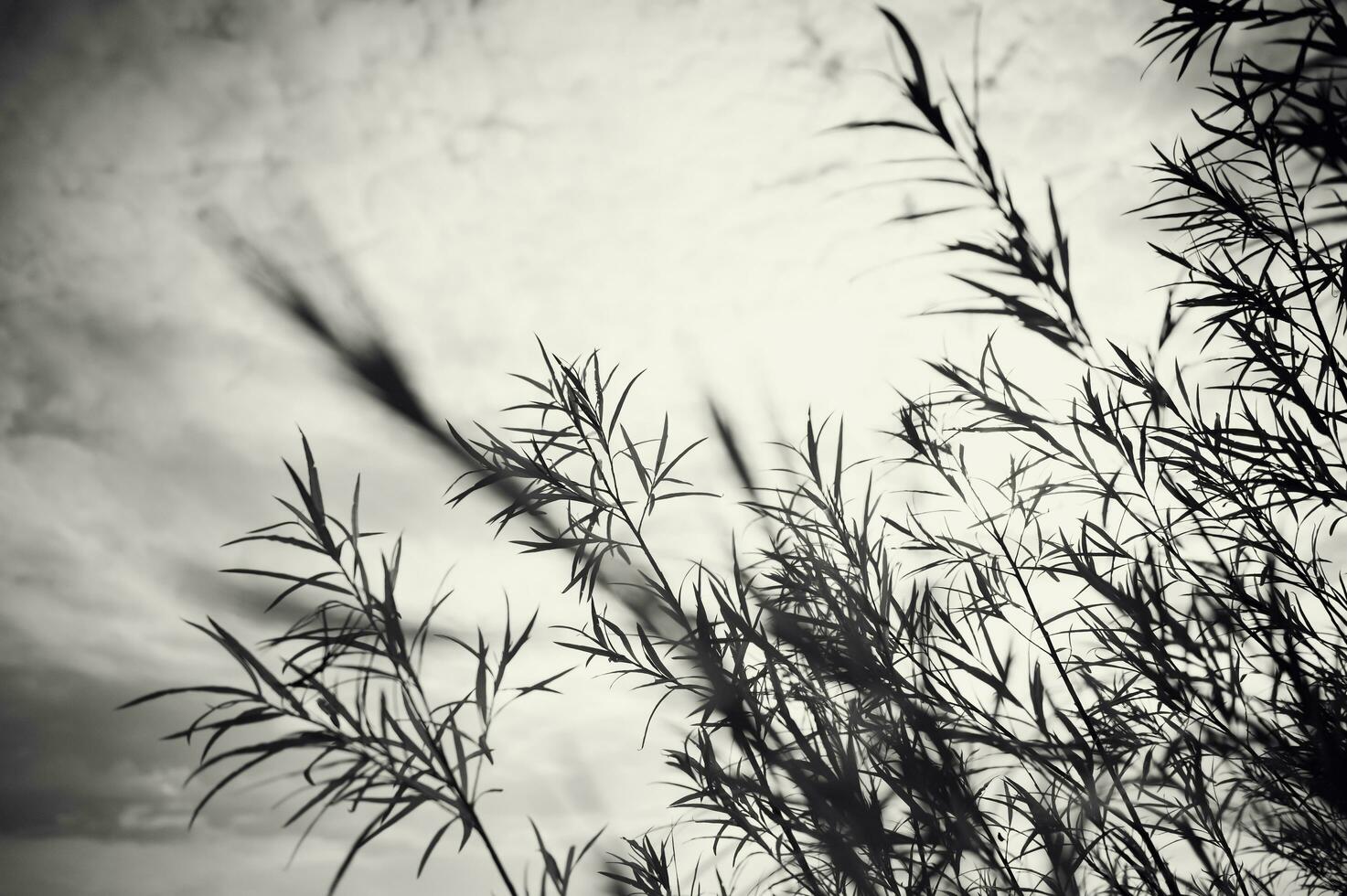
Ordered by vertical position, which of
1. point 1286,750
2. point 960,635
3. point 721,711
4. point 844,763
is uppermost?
point 960,635

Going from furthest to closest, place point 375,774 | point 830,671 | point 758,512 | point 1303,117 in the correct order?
1. point 758,512
2. point 830,671
3. point 1303,117
4. point 375,774

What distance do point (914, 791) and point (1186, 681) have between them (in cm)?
89

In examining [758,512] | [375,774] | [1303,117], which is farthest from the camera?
[758,512]

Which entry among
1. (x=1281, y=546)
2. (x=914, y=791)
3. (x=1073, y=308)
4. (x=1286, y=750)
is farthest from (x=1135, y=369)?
(x=914, y=791)

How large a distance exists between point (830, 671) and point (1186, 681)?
1.07 m

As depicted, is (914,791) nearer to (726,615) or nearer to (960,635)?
(960,635)

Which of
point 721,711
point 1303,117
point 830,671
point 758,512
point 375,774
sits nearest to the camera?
point 375,774

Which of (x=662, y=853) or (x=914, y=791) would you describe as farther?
(x=662, y=853)

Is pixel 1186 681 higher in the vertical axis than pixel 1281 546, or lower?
lower

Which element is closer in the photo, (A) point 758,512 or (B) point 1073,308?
(B) point 1073,308

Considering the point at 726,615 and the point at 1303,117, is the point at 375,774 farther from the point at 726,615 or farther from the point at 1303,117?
the point at 1303,117

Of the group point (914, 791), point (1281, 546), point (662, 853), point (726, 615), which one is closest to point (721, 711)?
point (726, 615)

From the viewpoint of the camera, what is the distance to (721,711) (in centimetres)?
177

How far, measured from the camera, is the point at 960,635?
200 cm
